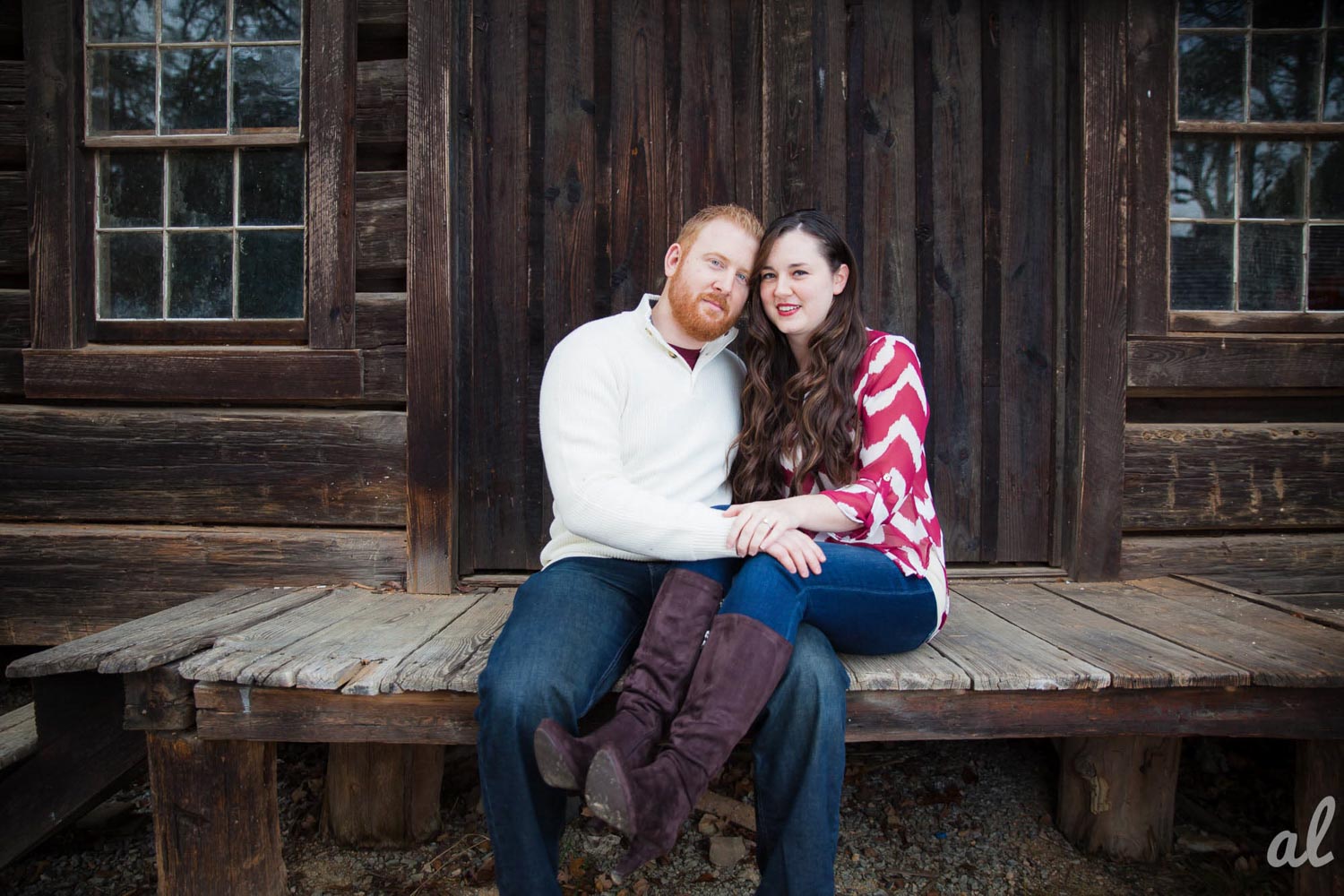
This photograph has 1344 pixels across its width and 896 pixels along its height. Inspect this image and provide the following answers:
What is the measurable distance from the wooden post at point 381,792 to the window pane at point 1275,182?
3603 mm

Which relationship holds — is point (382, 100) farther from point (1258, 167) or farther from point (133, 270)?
point (1258, 167)

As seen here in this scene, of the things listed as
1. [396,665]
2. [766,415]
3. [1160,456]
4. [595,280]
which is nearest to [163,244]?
[595,280]

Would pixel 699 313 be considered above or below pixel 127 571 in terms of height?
above

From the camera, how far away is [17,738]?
2162 mm

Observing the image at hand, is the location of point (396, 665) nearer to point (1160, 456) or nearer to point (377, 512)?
point (377, 512)

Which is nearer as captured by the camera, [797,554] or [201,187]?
[797,554]

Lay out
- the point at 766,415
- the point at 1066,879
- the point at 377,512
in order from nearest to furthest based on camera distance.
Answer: the point at 766,415, the point at 1066,879, the point at 377,512

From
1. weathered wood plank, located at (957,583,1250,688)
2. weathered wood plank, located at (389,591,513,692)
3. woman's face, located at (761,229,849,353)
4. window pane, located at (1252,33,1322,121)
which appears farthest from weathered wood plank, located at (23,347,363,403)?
window pane, located at (1252,33,1322,121)

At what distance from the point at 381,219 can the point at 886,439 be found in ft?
6.28

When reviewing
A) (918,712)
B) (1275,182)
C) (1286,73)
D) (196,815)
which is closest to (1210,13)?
(1286,73)

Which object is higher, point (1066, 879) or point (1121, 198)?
point (1121, 198)

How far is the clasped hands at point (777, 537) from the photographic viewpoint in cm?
186

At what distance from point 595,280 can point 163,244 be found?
1.60 m

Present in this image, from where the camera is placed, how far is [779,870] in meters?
1.70
